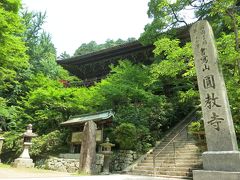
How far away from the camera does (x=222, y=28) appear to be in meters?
16.1

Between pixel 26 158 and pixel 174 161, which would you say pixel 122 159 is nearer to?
pixel 174 161

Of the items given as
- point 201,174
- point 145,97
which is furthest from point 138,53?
point 201,174

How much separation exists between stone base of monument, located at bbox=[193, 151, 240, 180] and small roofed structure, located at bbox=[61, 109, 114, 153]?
27.1 feet

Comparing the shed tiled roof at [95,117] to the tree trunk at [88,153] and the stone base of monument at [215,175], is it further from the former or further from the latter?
the stone base of monument at [215,175]

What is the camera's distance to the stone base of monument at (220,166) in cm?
566

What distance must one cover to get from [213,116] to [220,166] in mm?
1336

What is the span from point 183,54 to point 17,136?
14.0 metres

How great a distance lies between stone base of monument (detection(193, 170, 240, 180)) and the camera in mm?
5542

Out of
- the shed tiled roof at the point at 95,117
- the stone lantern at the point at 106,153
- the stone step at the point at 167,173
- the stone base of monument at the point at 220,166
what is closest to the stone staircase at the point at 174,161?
the stone step at the point at 167,173

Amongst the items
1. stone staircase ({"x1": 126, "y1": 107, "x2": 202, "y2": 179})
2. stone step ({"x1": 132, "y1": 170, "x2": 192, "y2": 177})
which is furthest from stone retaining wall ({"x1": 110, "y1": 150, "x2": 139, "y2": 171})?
stone step ({"x1": 132, "y1": 170, "x2": 192, "y2": 177})

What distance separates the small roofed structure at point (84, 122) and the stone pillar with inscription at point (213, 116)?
26.1 ft

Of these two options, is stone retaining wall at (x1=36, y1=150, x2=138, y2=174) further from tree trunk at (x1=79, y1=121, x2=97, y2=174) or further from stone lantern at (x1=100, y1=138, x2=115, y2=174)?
tree trunk at (x1=79, y1=121, x2=97, y2=174)

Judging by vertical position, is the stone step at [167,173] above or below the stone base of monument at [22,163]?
below

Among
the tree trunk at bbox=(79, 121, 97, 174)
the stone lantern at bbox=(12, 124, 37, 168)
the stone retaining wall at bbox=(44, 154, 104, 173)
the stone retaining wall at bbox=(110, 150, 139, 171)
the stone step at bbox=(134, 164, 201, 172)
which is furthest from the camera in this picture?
the stone lantern at bbox=(12, 124, 37, 168)
